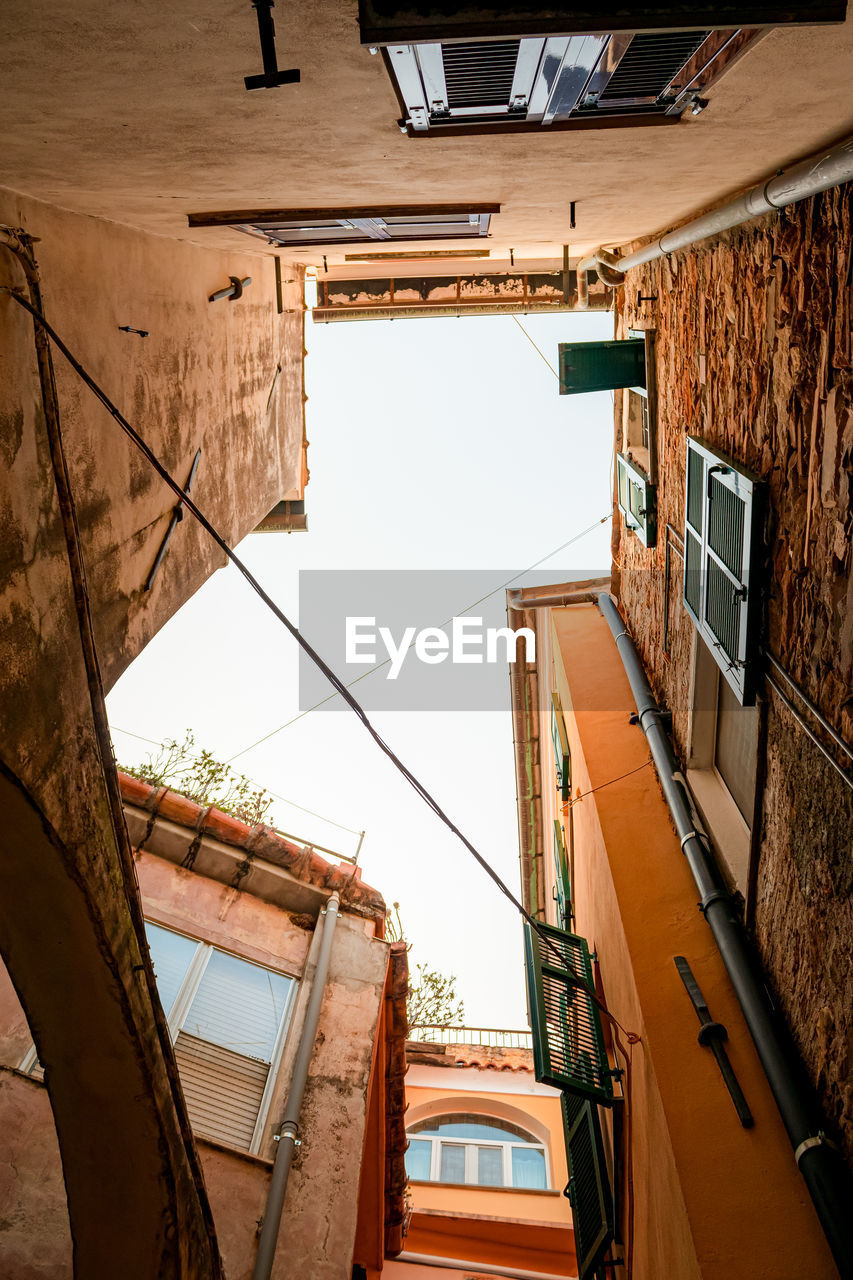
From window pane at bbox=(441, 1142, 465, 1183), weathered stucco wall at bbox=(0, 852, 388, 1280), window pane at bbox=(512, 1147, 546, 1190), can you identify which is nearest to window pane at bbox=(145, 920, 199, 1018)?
weathered stucco wall at bbox=(0, 852, 388, 1280)

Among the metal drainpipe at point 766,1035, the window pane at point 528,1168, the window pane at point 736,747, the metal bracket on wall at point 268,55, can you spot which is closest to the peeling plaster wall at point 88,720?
the metal bracket on wall at point 268,55

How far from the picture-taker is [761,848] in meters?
4.92

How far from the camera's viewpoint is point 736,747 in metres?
5.91

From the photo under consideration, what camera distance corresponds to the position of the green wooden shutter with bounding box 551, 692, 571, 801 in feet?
30.8

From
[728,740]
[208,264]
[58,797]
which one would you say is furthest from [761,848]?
[208,264]

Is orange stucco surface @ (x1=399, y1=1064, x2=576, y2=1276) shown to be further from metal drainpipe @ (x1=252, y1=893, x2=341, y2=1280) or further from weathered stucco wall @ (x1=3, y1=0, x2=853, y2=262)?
weathered stucco wall @ (x1=3, y1=0, x2=853, y2=262)

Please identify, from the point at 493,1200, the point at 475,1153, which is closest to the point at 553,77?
the point at 493,1200

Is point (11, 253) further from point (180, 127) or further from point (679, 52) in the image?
point (679, 52)

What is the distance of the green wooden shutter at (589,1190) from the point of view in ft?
20.4

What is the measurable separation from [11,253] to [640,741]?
636 cm

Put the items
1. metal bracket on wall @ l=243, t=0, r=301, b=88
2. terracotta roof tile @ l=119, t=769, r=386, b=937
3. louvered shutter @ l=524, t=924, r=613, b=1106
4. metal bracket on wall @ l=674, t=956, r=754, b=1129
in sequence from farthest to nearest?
terracotta roof tile @ l=119, t=769, r=386, b=937, louvered shutter @ l=524, t=924, r=613, b=1106, metal bracket on wall @ l=674, t=956, r=754, b=1129, metal bracket on wall @ l=243, t=0, r=301, b=88

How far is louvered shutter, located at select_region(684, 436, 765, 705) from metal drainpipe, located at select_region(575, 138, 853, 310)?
1.33 m

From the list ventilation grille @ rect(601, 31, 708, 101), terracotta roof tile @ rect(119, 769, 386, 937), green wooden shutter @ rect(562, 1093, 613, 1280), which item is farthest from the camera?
terracotta roof tile @ rect(119, 769, 386, 937)

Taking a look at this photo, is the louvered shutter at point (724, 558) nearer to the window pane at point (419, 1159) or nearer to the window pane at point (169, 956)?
the window pane at point (169, 956)
